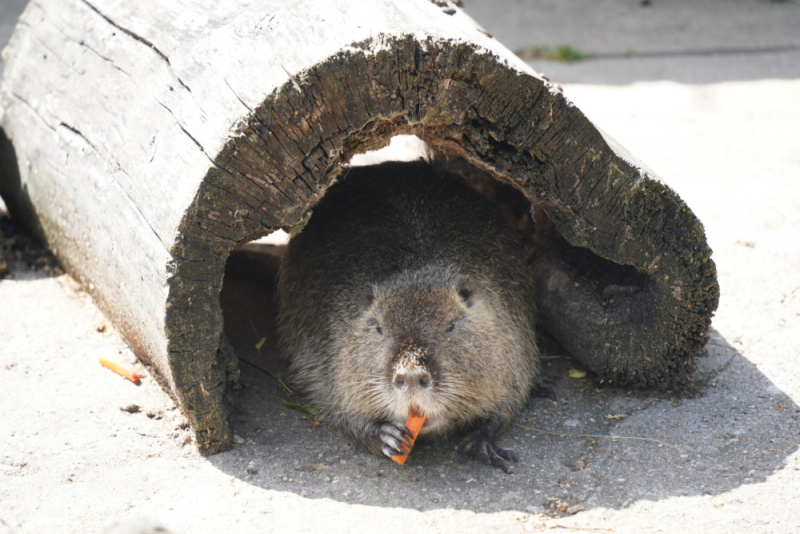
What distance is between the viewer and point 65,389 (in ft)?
11.5

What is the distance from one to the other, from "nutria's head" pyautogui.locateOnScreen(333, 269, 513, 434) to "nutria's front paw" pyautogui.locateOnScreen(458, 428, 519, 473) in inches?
4.1

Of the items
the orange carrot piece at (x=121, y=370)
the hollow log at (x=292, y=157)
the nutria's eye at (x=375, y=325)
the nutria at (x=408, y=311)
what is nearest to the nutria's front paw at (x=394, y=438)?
the nutria at (x=408, y=311)

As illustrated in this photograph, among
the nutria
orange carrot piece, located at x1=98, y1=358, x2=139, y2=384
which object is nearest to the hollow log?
orange carrot piece, located at x1=98, y1=358, x2=139, y2=384

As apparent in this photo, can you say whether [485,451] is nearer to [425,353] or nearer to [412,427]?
[412,427]

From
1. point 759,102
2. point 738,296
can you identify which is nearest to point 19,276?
point 738,296

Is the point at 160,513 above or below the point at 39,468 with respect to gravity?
above

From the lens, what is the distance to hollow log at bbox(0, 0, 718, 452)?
2705 mm

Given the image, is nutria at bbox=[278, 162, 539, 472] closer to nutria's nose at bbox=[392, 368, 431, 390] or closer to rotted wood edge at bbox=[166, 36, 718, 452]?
nutria's nose at bbox=[392, 368, 431, 390]

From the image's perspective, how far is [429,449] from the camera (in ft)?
11.3

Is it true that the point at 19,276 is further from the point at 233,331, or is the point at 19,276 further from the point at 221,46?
the point at 221,46

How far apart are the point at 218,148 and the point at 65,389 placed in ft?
5.37

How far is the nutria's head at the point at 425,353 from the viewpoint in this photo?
3121 mm

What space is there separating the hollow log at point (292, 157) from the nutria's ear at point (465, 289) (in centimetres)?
57

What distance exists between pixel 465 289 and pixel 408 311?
1.28 ft
